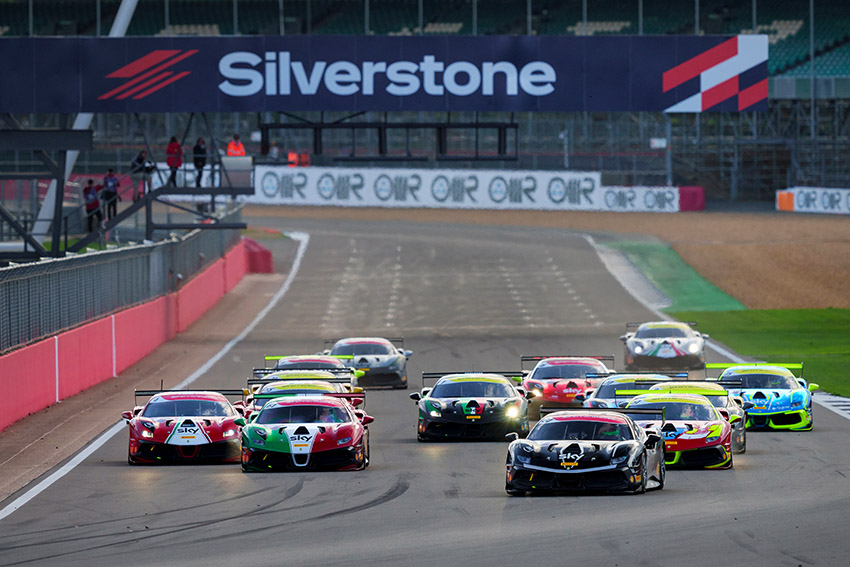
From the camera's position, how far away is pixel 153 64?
119 ft

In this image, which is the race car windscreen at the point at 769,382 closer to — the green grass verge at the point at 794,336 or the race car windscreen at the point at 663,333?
the green grass verge at the point at 794,336

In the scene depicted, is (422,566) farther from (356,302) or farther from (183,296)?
(356,302)

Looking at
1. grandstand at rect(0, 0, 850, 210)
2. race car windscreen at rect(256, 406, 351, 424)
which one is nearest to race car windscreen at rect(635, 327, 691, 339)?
race car windscreen at rect(256, 406, 351, 424)

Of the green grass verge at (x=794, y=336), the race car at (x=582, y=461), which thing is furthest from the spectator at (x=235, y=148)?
the race car at (x=582, y=461)

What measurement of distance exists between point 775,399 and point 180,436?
35.8 ft

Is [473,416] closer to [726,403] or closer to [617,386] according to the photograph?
[617,386]

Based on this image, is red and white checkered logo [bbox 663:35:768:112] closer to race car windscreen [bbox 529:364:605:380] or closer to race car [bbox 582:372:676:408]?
race car windscreen [bbox 529:364:605:380]

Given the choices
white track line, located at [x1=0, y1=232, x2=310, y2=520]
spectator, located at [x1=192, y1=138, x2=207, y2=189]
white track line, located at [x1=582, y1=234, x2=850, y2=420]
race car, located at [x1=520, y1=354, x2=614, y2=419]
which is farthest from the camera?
spectator, located at [x1=192, y1=138, x2=207, y2=189]

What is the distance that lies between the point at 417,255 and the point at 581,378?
40531 mm

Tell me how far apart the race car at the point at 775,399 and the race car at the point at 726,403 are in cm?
204

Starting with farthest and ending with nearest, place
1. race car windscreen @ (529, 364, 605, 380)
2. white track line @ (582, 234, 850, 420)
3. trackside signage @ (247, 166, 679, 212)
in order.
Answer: trackside signage @ (247, 166, 679, 212) → white track line @ (582, 234, 850, 420) → race car windscreen @ (529, 364, 605, 380)

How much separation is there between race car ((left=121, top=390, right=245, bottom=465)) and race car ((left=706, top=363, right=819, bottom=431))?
9.33 metres

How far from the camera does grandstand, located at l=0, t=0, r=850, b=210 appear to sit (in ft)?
265

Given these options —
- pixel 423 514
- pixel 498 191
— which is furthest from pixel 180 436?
pixel 498 191
